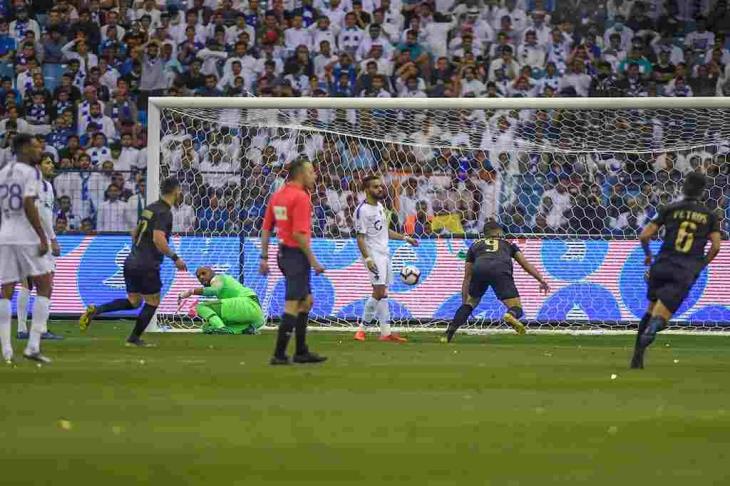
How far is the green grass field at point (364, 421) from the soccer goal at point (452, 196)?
23.2ft

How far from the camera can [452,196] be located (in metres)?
23.0

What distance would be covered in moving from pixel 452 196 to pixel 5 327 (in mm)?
10153

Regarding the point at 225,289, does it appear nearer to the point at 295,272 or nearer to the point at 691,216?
the point at 295,272

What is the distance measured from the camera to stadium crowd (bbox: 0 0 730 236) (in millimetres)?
23172

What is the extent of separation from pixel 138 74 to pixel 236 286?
8097 mm

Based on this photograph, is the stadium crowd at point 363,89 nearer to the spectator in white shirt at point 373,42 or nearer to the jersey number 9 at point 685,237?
the spectator in white shirt at point 373,42

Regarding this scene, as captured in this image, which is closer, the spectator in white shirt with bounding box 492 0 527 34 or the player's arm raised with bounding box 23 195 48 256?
the player's arm raised with bounding box 23 195 48 256

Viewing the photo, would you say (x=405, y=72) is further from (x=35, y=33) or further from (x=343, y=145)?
(x=35, y=33)

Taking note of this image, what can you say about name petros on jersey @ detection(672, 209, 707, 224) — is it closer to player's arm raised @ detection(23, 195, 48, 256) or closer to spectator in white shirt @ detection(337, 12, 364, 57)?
player's arm raised @ detection(23, 195, 48, 256)

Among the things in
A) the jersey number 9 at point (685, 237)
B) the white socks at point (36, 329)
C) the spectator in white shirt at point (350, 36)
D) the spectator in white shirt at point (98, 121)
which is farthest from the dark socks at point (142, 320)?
the spectator in white shirt at point (350, 36)

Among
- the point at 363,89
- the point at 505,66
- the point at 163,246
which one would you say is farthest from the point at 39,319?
the point at 505,66

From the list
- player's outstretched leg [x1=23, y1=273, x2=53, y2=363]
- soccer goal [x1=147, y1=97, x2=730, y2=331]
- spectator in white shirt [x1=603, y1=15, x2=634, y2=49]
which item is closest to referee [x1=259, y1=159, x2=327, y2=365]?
player's outstretched leg [x1=23, y1=273, x2=53, y2=363]

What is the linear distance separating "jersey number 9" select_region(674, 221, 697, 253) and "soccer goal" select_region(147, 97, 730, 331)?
8401 mm

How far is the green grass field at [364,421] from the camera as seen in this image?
281 inches
